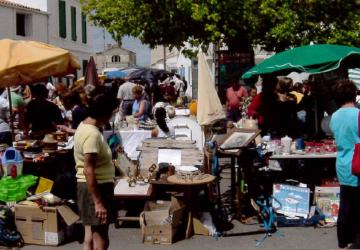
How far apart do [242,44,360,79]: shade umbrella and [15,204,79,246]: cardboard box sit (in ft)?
12.6

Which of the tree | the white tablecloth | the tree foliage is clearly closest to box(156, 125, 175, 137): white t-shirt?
the white tablecloth

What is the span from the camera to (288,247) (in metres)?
6.77

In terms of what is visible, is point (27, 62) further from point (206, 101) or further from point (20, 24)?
point (20, 24)

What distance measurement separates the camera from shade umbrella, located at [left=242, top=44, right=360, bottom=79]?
8.55 m

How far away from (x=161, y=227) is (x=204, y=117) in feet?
6.80

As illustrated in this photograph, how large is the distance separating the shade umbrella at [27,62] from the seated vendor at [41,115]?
60cm

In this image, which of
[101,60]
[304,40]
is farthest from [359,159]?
[101,60]

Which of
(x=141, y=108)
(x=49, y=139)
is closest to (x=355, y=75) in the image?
(x=141, y=108)

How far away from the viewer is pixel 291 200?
7742mm

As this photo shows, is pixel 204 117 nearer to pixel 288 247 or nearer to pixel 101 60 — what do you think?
pixel 288 247

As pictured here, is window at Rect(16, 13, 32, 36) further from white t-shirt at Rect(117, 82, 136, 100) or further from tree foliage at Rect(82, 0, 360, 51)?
white t-shirt at Rect(117, 82, 136, 100)

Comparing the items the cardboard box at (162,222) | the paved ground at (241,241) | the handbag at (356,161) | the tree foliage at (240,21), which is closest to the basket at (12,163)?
Result: the paved ground at (241,241)

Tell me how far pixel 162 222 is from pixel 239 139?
1545 millimetres

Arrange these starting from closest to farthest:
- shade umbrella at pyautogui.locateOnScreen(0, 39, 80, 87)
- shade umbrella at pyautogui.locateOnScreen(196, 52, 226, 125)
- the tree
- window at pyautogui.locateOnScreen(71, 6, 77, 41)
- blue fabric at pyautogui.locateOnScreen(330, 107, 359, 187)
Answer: blue fabric at pyautogui.locateOnScreen(330, 107, 359, 187) → shade umbrella at pyautogui.locateOnScreen(0, 39, 80, 87) → shade umbrella at pyautogui.locateOnScreen(196, 52, 226, 125) → the tree → window at pyautogui.locateOnScreen(71, 6, 77, 41)
